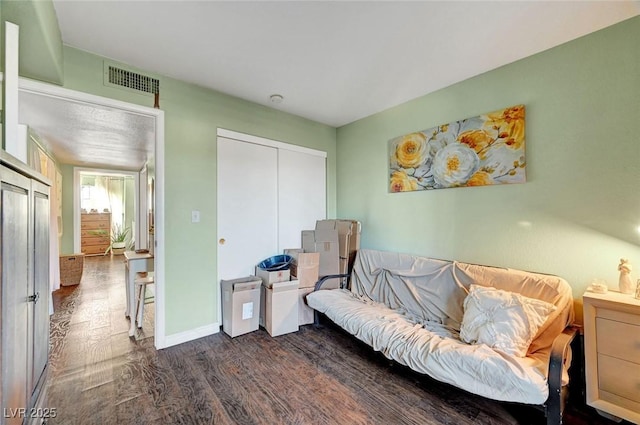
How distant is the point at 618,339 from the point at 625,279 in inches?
14.8

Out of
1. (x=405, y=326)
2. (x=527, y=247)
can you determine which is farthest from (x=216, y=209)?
(x=527, y=247)

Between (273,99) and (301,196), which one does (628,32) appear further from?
(301,196)

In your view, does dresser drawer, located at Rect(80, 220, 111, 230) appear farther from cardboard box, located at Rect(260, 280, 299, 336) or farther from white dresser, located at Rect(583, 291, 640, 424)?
white dresser, located at Rect(583, 291, 640, 424)

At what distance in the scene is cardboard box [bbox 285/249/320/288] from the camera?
9.73 ft

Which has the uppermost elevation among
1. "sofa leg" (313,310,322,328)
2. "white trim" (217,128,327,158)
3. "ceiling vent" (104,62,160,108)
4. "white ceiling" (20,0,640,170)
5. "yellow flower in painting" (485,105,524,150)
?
"white ceiling" (20,0,640,170)

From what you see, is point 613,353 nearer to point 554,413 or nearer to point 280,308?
point 554,413

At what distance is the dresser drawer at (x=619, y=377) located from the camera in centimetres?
149

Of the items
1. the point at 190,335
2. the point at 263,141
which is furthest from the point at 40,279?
the point at 263,141

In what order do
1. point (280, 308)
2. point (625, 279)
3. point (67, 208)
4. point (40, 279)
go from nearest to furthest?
point (40, 279)
point (625, 279)
point (280, 308)
point (67, 208)

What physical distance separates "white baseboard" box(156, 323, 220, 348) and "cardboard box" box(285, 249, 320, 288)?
3.07ft

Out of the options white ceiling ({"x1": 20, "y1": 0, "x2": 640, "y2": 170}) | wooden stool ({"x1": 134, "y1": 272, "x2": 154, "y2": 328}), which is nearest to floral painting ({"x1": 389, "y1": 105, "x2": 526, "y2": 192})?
white ceiling ({"x1": 20, "y1": 0, "x2": 640, "y2": 170})

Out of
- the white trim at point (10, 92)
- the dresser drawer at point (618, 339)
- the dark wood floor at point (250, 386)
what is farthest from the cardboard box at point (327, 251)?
the white trim at point (10, 92)

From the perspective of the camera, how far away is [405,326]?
2090mm

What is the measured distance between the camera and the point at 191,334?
2607 millimetres
